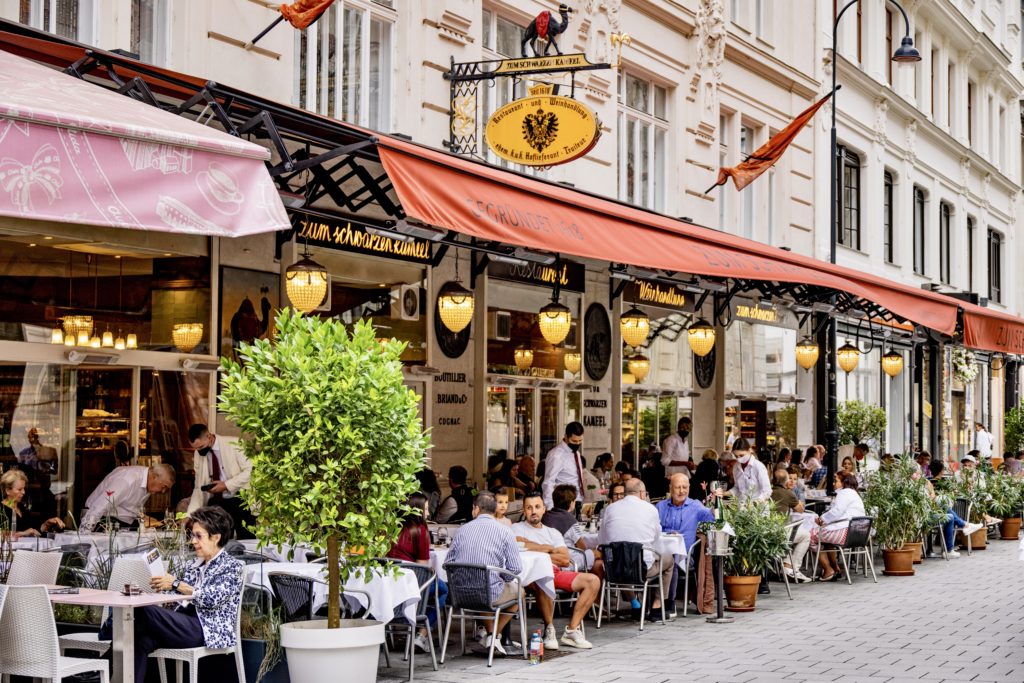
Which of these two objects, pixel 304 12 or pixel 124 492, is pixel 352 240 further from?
pixel 124 492

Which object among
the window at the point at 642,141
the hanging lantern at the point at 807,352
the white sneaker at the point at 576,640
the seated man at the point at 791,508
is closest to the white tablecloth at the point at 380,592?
the white sneaker at the point at 576,640

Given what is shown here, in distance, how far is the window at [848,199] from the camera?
29266 millimetres

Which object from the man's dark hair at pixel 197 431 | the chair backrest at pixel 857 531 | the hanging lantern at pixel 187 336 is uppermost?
the hanging lantern at pixel 187 336

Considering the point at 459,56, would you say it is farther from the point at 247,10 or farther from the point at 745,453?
the point at 745,453

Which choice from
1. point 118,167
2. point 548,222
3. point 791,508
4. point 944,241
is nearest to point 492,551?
point 548,222

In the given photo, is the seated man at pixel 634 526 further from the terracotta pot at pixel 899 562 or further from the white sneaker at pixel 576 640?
the terracotta pot at pixel 899 562

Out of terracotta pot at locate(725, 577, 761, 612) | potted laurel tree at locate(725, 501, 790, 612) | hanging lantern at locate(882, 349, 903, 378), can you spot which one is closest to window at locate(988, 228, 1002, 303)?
hanging lantern at locate(882, 349, 903, 378)

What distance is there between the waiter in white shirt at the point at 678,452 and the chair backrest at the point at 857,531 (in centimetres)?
598

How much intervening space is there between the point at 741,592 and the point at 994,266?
107ft

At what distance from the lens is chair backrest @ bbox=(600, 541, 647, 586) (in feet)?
41.3

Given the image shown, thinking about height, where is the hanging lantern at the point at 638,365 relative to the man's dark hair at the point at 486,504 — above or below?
above

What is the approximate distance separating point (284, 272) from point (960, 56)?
29127 mm

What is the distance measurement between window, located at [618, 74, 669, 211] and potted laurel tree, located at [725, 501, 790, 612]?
26.9 ft

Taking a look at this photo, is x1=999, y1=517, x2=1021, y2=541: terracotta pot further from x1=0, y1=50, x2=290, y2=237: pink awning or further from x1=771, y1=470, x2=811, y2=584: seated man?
x1=0, y1=50, x2=290, y2=237: pink awning
